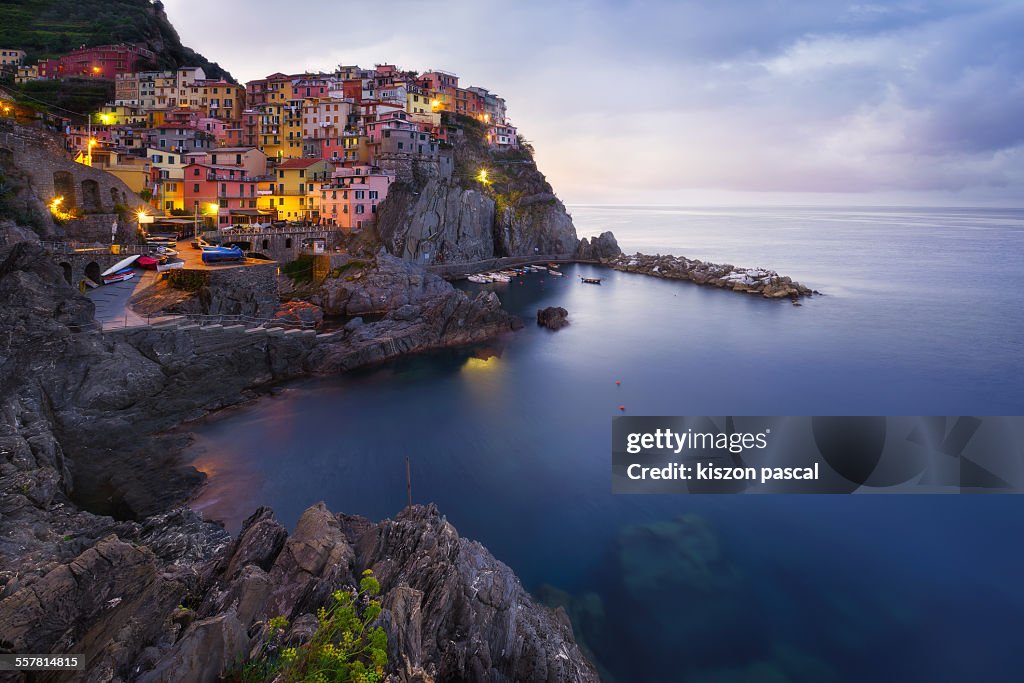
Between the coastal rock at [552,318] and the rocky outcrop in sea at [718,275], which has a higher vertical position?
the rocky outcrop in sea at [718,275]

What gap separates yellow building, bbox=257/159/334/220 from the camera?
61.1 metres

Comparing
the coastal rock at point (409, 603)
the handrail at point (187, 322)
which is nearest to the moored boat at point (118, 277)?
the handrail at point (187, 322)

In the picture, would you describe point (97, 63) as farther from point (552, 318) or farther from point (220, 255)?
point (552, 318)

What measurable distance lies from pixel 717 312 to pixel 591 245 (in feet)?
129

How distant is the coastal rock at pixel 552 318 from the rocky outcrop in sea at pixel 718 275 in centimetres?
2681

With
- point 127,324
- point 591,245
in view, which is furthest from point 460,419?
point 591,245

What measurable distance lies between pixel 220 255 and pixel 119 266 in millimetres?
6381

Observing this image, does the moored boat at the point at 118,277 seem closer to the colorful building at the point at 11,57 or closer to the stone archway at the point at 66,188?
the stone archway at the point at 66,188

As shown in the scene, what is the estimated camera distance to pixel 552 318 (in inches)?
2031

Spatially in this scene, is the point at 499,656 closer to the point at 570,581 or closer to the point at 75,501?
the point at 570,581

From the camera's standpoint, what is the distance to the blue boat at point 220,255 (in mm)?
38906

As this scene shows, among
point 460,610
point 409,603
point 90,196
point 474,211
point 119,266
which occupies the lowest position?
point 460,610

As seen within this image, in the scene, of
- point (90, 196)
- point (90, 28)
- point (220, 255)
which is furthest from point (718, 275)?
point (90, 28)

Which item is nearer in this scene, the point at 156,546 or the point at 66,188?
the point at 156,546
